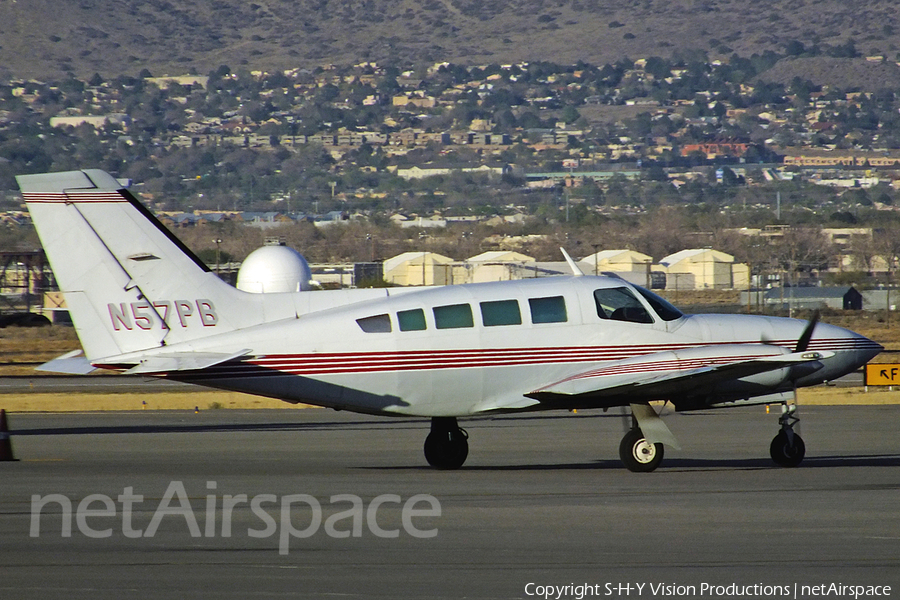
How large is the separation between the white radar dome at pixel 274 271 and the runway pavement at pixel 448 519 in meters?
34.3

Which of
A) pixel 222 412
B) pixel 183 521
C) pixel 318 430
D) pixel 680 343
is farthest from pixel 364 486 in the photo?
pixel 222 412

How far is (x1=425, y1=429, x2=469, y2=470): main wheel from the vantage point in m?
19.0

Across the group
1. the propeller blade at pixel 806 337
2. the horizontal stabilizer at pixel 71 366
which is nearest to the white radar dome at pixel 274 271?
the horizontal stabilizer at pixel 71 366

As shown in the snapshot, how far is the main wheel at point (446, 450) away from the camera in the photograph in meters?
19.0

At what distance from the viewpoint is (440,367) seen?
59.4 ft

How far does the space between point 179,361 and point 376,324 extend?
2694 mm

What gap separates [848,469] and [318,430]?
11.6m

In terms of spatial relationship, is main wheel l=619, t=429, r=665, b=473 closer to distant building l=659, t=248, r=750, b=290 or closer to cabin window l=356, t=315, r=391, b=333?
cabin window l=356, t=315, r=391, b=333

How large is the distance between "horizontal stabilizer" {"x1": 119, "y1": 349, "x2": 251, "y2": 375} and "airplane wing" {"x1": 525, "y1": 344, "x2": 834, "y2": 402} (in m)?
4.26

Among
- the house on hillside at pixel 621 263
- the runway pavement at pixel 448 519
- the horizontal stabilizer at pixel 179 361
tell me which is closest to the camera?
the runway pavement at pixel 448 519

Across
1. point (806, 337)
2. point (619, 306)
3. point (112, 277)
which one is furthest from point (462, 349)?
point (112, 277)

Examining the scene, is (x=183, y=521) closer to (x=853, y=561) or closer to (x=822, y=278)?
(x=853, y=561)

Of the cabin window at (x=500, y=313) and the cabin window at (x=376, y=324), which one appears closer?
the cabin window at (x=376, y=324)

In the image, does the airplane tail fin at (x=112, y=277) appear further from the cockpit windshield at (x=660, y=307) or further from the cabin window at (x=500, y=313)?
the cockpit windshield at (x=660, y=307)
